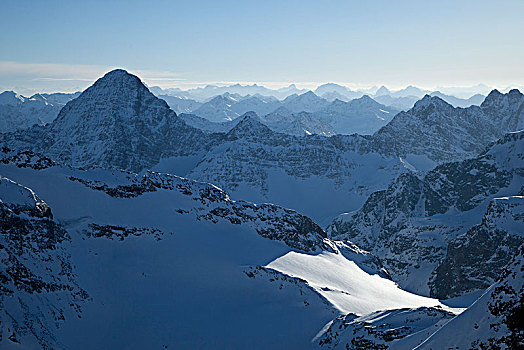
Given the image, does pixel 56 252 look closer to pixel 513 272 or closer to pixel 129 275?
Result: pixel 129 275

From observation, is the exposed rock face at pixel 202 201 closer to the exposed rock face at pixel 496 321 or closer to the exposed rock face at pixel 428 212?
the exposed rock face at pixel 496 321

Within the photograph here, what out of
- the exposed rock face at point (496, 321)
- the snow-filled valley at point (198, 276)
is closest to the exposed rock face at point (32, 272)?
the snow-filled valley at point (198, 276)

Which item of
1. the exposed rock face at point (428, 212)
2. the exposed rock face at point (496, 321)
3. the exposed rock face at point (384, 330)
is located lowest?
the exposed rock face at point (428, 212)

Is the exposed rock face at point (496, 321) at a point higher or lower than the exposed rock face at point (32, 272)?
higher

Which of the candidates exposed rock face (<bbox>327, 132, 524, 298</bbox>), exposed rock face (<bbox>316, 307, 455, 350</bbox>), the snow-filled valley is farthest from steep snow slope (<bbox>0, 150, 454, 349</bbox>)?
exposed rock face (<bbox>327, 132, 524, 298</bbox>)

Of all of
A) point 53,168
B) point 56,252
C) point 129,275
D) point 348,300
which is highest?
point 53,168

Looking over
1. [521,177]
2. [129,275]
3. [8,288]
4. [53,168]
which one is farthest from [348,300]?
[521,177]
